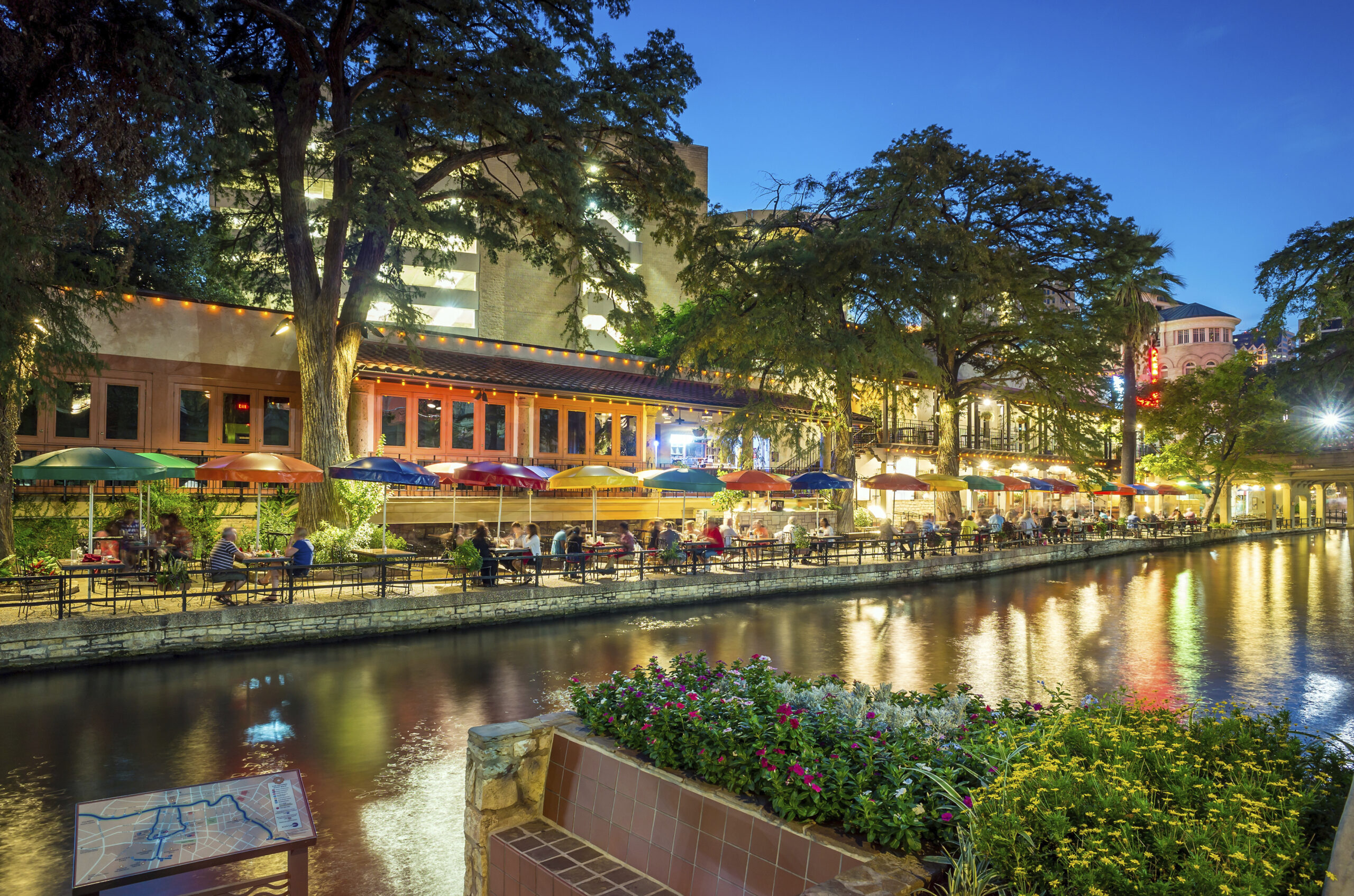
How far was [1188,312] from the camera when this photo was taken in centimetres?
8050

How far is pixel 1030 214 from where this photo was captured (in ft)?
89.6

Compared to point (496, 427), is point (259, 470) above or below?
below

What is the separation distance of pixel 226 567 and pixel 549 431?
12609 millimetres

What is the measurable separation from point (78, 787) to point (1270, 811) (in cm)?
767

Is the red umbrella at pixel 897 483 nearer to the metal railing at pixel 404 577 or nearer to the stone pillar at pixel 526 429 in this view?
the metal railing at pixel 404 577

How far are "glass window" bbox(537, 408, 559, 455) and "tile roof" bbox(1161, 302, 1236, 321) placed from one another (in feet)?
248

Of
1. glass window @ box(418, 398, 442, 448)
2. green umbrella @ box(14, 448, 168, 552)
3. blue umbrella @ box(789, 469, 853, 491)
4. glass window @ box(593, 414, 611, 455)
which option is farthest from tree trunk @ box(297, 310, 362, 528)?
blue umbrella @ box(789, 469, 853, 491)

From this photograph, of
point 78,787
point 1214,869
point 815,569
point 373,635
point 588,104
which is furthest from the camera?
point 815,569

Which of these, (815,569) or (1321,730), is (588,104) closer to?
(815,569)

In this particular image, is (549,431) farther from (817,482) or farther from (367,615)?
(367,615)

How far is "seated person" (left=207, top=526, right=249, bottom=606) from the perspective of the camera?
12.3m

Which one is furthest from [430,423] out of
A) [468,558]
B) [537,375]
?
[468,558]

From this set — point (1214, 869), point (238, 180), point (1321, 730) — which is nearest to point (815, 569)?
point (1321, 730)

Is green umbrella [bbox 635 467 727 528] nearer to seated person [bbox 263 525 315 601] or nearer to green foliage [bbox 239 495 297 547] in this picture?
seated person [bbox 263 525 315 601]
